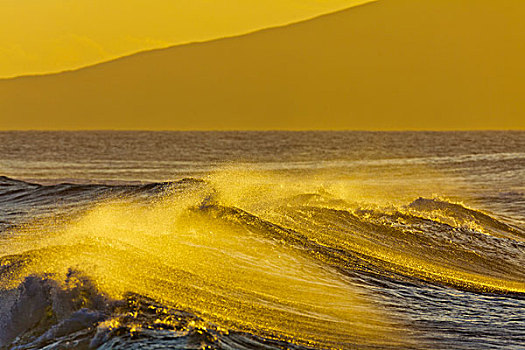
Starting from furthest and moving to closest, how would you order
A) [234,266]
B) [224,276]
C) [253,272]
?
[234,266]
[253,272]
[224,276]

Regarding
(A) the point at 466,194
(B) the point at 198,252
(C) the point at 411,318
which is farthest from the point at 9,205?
(A) the point at 466,194

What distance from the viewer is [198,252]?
931 centimetres

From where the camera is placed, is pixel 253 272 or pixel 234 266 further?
pixel 234 266

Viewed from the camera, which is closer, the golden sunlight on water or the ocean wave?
the ocean wave

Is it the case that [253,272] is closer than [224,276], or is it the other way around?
[224,276]

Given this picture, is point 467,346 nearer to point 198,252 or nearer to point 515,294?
point 515,294

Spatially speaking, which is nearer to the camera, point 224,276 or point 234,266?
point 224,276

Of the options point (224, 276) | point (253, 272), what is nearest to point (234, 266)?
point (253, 272)

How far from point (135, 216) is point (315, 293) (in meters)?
5.56

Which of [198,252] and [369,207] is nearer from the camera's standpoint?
[198,252]

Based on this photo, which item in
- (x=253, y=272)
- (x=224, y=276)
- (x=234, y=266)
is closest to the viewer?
(x=224, y=276)

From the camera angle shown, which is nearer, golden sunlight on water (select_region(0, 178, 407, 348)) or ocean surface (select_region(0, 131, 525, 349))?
ocean surface (select_region(0, 131, 525, 349))

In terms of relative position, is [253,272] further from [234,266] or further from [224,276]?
[224,276]

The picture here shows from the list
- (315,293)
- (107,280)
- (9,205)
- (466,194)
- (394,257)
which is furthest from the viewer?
(466,194)
